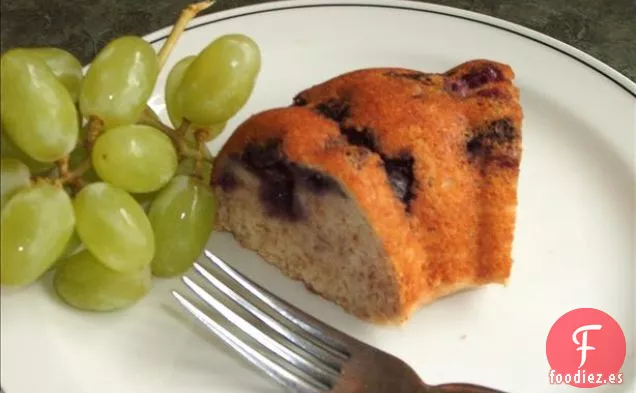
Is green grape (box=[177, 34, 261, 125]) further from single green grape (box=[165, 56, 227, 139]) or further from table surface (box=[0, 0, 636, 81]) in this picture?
table surface (box=[0, 0, 636, 81])

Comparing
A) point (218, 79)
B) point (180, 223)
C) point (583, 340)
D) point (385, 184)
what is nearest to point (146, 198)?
point (180, 223)

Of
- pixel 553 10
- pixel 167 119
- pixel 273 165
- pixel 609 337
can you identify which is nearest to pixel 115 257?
pixel 273 165

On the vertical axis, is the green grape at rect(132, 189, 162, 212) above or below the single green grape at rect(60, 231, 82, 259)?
above

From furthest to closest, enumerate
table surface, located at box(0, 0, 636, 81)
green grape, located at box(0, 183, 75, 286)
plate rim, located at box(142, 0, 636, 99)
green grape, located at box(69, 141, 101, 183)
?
1. table surface, located at box(0, 0, 636, 81)
2. plate rim, located at box(142, 0, 636, 99)
3. green grape, located at box(69, 141, 101, 183)
4. green grape, located at box(0, 183, 75, 286)

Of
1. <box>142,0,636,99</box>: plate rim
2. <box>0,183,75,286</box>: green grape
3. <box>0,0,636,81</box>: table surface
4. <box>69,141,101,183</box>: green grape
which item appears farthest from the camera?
<box>0,0,636,81</box>: table surface

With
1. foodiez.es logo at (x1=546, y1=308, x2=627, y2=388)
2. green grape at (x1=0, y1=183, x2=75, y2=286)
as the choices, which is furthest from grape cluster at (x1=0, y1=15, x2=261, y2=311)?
foodiez.es logo at (x1=546, y1=308, x2=627, y2=388)

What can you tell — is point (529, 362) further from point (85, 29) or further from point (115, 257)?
point (85, 29)

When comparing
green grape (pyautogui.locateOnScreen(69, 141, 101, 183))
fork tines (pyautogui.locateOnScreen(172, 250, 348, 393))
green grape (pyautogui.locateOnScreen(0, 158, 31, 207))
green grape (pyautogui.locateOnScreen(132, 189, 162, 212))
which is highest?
green grape (pyautogui.locateOnScreen(0, 158, 31, 207))
